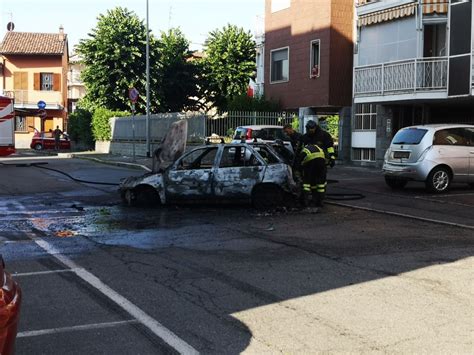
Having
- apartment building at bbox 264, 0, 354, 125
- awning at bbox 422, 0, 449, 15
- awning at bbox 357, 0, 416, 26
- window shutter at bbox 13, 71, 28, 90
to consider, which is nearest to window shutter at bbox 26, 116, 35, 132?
window shutter at bbox 13, 71, 28, 90

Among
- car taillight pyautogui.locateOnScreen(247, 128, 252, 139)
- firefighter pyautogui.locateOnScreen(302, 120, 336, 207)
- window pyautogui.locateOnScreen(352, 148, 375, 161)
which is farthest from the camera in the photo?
window pyautogui.locateOnScreen(352, 148, 375, 161)

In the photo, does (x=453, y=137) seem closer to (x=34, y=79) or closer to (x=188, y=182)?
(x=188, y=182)

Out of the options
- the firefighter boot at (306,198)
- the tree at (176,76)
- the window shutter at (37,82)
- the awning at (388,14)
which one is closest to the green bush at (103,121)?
the tree at (176,76)

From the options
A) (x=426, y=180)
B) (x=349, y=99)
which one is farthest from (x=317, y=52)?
(x=426, y=180)

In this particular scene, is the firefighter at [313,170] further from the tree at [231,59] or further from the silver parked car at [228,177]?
the tree at [231,59]

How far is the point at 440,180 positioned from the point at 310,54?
13.6 metres

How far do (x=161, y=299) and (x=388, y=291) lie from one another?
7.32 ft

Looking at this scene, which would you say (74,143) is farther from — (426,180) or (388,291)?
(388,291)

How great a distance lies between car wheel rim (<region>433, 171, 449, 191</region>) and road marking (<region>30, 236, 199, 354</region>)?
962 cm

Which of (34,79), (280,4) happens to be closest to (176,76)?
(280,4)

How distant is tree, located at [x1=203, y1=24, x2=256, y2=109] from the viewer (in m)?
41.1

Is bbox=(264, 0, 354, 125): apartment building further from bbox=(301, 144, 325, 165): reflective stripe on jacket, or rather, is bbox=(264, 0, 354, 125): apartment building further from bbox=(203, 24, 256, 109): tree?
bbox=(301, 144, 325, 165): reflective stripe on jacket

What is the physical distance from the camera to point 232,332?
4.72m

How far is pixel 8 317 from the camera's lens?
10.2 ft
